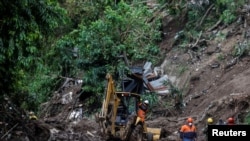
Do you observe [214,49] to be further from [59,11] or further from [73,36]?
[59,11]

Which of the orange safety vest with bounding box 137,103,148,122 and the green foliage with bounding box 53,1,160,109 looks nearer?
the orange safety vest with bounding box 137,103,148,122

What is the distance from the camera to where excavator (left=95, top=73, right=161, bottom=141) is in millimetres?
13781

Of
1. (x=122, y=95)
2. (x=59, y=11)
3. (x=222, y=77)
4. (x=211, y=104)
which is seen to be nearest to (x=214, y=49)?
(x=222, y=77)

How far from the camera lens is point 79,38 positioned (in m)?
20.5

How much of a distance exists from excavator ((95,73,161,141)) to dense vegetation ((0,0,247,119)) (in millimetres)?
2000

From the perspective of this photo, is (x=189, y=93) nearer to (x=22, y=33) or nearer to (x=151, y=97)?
(x=151, y=97)

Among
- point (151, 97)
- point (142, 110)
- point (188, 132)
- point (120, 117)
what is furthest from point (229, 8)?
point (188, 132)

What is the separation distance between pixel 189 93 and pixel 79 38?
483 cm

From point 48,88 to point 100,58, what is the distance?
160 inches

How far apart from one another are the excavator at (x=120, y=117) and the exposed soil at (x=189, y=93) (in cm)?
89

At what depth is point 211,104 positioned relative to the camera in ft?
55.3

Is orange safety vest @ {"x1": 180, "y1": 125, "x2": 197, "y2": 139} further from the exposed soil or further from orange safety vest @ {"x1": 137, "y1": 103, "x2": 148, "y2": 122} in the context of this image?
the exposed soil

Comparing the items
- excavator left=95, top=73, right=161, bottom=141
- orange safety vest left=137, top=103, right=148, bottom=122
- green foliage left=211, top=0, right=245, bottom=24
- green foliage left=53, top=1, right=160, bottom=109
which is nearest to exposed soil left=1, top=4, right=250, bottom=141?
green foliage left=211, top=0, right=245, bottom=24

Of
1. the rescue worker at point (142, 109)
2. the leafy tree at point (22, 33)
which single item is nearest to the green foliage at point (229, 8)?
the rescue worker at point (142, 109)
